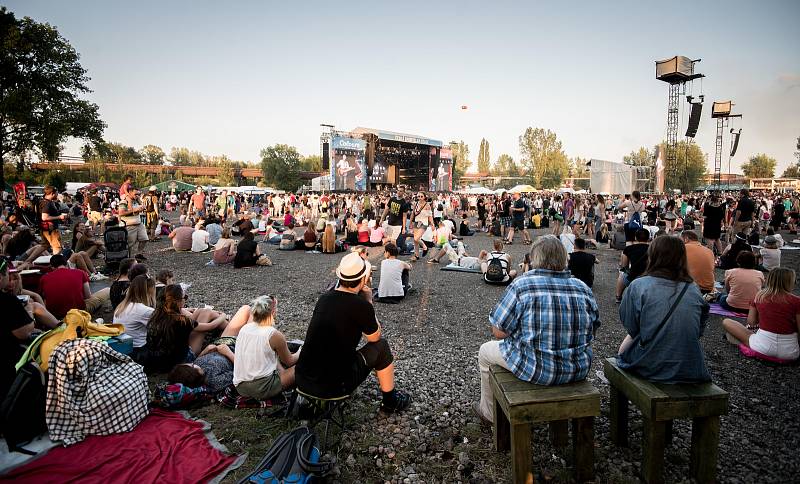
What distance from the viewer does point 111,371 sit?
3.16 metres

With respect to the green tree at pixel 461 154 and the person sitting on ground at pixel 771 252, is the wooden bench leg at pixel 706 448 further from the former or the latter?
the green tree at pixel 461 154

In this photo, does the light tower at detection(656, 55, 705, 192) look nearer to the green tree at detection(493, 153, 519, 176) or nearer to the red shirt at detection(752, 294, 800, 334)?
the red shirt at detection(752, 294, 800, 334)

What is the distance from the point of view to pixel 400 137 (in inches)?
1694

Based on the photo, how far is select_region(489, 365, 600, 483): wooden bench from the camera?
2.44 m

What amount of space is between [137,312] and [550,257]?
4197mm

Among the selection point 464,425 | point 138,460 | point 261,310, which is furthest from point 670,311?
point 138,460

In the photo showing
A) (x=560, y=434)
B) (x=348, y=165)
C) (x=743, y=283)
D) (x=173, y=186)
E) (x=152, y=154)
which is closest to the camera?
(x=560, y=434)

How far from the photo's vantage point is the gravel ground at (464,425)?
277 cm

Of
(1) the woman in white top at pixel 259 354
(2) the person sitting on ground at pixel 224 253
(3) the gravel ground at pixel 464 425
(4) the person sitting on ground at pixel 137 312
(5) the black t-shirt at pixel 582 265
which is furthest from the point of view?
(2) the person sitting on ground at pixel 224 253

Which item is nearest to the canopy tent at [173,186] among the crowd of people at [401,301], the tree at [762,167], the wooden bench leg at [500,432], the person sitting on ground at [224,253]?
the person sitting on ground at [224,253]

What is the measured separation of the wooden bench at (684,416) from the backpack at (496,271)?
5.46 metres

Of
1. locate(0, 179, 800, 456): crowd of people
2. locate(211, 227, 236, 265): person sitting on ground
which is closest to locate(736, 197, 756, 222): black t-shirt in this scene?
locate(0, 179, 800, 456): crowd of people

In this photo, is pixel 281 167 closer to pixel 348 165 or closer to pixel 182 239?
pixel 348 165

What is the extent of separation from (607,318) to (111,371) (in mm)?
6077
